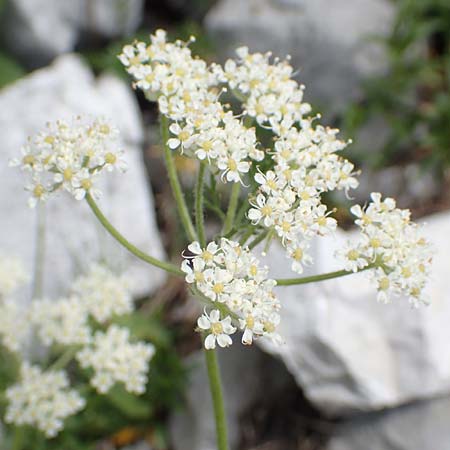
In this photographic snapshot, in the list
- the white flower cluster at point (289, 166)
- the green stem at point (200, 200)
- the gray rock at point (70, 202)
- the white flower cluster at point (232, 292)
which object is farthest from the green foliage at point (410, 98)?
the white flower cluster at point (232, 292)

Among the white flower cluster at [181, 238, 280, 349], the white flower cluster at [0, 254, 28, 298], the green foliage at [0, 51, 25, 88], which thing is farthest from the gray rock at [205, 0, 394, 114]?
the white flower cluster at [181, 238, 280, 349]

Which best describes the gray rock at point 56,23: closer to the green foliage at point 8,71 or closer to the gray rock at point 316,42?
the green foliage at point 8,71

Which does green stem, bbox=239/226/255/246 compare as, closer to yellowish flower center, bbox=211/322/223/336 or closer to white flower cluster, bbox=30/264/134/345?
yellowish flower center, bbox=211/322/223/336

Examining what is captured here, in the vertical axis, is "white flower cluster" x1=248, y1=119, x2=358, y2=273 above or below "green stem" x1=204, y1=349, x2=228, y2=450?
above

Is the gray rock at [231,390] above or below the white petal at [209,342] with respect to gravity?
above

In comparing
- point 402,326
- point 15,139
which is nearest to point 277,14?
point 15,139

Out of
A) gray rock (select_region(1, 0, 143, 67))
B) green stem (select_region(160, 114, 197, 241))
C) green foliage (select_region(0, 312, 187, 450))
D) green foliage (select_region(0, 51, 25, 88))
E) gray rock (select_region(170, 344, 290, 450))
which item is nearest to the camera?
green stem (select_region(160, 114, 197, 241))
